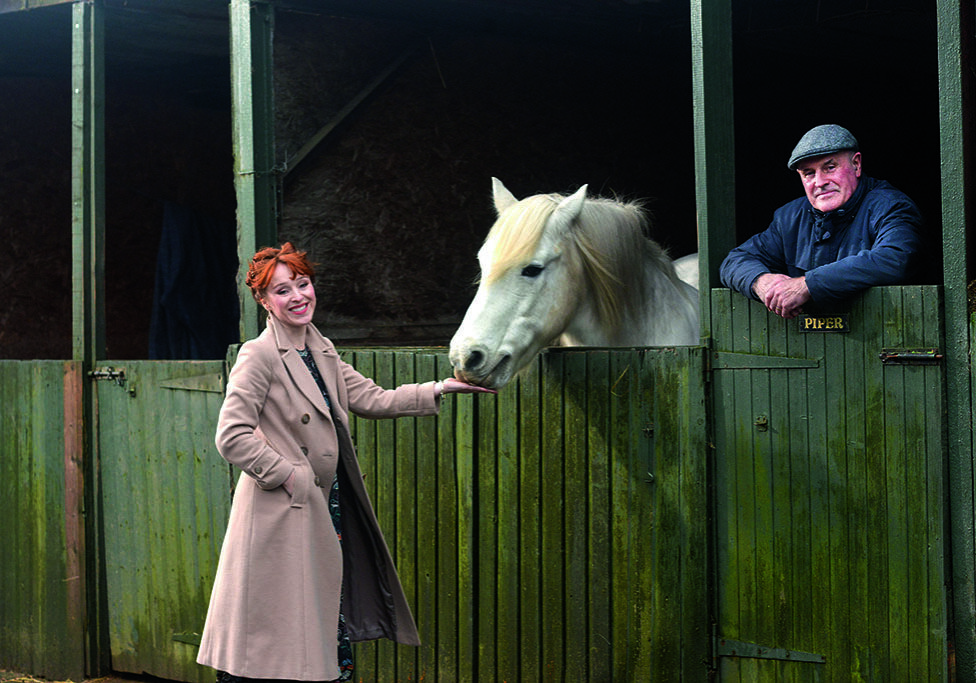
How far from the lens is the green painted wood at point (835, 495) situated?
3.16 metres

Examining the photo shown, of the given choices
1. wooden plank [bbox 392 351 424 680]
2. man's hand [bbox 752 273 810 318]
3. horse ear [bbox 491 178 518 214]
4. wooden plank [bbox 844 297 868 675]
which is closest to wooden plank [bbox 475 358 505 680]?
wooden plank [bbox 392 351 424 680]

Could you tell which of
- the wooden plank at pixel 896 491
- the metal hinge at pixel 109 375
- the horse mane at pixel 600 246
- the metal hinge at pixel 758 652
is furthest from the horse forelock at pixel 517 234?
the metal hinge at pixel 109 375

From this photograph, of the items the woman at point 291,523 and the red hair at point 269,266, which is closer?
the woman at point 291,523

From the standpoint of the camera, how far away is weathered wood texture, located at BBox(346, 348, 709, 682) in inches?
142

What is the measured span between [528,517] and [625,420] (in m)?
0.56

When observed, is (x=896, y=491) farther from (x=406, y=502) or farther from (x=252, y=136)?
(x=252, y=136)

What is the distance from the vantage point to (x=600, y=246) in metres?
3.77

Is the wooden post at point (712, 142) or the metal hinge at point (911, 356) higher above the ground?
the wooden post at point (712, 142)

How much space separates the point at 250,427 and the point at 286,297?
43 cm

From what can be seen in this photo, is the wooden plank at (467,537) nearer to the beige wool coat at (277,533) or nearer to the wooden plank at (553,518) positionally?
the wooden plank at (553,518)

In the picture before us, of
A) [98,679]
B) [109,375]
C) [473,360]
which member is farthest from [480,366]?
[98,679]

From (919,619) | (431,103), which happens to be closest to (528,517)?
(919,619)

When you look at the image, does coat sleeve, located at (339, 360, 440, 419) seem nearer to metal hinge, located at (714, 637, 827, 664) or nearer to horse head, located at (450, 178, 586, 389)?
horse head, located at (450, 178, 586, 389)

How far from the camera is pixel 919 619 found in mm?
3174
